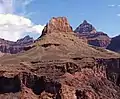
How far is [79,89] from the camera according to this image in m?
145

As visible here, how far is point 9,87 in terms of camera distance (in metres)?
154

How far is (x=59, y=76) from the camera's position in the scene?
147250 mm

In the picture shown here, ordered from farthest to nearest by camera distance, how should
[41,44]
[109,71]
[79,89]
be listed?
[41,44], [109,71], [79,89]

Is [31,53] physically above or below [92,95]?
above

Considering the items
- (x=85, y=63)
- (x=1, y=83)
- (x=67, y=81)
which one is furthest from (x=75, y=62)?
(x=1, y=83)

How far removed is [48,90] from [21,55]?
116 feet

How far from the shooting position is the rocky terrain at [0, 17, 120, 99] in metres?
145

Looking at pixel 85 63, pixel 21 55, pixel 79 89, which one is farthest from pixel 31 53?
pixel 79 89

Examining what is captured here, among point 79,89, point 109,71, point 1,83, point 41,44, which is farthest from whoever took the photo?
point 41,44

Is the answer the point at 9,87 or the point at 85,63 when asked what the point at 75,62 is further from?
the point at 9,87

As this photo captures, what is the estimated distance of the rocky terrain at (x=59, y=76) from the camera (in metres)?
145

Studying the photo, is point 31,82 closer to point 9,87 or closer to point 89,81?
point 9,87

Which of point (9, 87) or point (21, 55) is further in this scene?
point (21, 55)

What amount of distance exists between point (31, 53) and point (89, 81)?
107 feet
